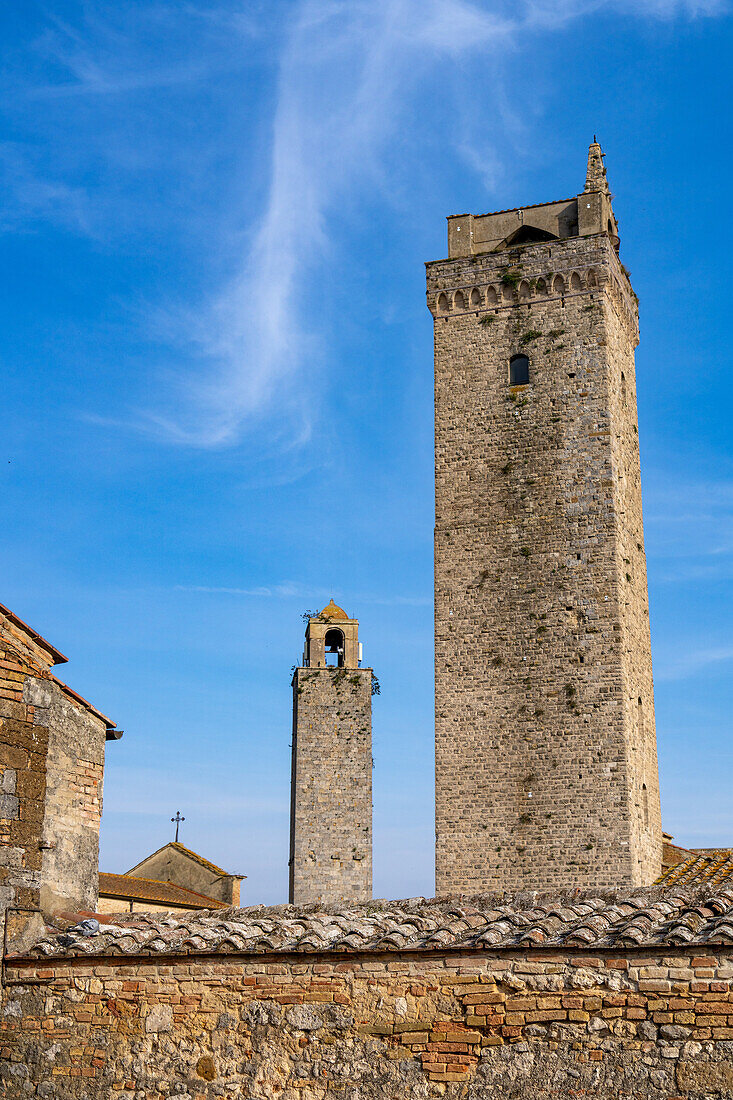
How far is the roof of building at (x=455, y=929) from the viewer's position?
715cm

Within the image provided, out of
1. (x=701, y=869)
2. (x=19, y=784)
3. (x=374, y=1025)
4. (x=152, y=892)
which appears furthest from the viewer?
(x=152, y=892)

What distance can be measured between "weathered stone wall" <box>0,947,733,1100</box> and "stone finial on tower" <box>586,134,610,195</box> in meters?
20.3

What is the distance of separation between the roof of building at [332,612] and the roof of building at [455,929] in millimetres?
21857

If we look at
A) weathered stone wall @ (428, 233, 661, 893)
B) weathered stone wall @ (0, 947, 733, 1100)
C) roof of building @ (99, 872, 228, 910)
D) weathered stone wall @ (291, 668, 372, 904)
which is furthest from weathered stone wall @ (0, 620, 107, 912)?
weathered stone wall @ (291, 668, 372, 904)

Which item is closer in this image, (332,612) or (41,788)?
(41,788)

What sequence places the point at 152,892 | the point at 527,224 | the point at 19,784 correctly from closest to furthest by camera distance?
the point at 19,784, the point at 527,224, the point at 152,892

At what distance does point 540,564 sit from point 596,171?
869 cm

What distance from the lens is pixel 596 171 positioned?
24828mm

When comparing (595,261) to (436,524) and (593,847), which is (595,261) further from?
(593,847)

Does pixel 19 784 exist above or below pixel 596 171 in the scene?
below

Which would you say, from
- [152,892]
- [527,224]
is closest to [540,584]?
[527,224]

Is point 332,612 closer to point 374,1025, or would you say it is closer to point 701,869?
point 701,869

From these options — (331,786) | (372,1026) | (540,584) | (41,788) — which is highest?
(540,584)

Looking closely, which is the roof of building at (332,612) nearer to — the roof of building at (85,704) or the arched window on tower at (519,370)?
the arched window on tower at (519,370)
